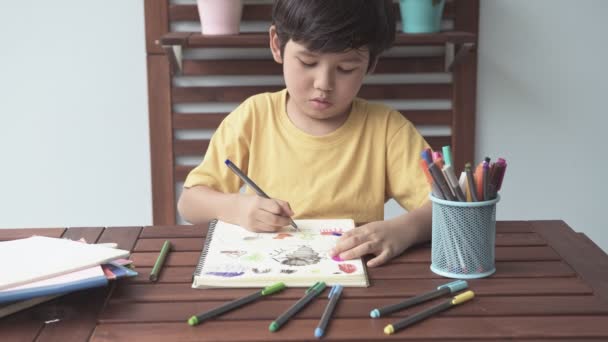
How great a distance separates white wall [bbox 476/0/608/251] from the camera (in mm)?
2682

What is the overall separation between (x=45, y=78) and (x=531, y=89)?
1677 millimetres

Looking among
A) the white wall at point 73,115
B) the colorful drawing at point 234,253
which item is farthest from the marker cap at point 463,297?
the white wall at point 73,115

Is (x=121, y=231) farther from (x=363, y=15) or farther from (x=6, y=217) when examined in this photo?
(x=6, y=217)

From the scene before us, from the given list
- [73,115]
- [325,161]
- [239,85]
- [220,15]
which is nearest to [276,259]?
[325,161]

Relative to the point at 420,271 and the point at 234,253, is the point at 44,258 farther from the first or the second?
the point at 420,271

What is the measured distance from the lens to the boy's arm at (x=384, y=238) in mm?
1274

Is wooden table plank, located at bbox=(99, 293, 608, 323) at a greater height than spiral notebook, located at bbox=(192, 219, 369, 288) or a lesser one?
lesser

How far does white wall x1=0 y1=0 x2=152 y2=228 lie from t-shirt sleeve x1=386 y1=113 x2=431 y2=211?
3.95ft

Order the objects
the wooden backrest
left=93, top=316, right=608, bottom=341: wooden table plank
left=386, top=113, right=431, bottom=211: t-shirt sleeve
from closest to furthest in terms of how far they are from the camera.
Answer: left=93, top=316, right=608, bottom=341: wooden table plank < left=386, top=113, right=431, bottom=211: t-shirt sleeve < the wooden backrest

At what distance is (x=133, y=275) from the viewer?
117cm

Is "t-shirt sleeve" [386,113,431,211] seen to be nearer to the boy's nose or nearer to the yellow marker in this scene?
the boy's nose

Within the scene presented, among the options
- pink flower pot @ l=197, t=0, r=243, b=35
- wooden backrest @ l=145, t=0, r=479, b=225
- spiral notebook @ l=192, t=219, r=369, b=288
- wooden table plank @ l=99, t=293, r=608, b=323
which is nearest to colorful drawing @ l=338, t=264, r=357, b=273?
spiral notebook @ l=192, t=219, r=369, b=288

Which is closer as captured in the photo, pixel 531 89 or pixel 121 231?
pixel 121 231

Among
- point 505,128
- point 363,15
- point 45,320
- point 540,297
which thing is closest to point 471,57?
point 505,128
